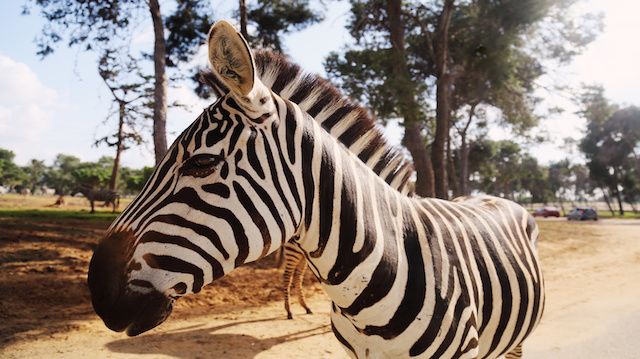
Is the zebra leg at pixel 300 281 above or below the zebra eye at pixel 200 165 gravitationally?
below

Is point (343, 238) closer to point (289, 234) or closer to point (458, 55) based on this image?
point (289, 234)

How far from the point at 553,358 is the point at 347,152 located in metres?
4.75

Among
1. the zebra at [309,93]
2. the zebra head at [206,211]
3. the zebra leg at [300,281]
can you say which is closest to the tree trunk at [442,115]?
the zebra leg at [300,281]

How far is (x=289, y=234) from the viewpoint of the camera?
1.67 metres

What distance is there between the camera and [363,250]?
1775 mm

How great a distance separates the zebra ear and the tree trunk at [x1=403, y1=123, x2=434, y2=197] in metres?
10.6

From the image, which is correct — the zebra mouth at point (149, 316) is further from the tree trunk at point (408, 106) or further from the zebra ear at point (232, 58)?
the tree trunk at point (408, 106)

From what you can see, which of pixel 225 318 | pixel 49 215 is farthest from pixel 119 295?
pixel 49 215

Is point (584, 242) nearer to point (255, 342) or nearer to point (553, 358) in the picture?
point (553, 358)

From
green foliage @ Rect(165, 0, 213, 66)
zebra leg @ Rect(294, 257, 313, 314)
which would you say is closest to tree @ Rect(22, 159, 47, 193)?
green foliage @ Rect(165, 0, 213, 66)

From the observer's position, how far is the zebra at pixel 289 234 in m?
1.42

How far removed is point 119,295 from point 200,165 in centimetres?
55

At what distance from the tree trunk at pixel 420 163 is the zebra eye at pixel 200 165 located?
34.9ft

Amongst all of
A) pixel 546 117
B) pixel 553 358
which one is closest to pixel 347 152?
pixel 553 358
